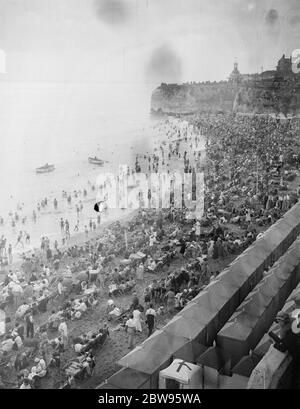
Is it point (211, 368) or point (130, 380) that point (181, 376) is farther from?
point (130, 380)

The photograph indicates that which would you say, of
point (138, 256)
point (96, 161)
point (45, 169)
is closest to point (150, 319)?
point (138, 256)

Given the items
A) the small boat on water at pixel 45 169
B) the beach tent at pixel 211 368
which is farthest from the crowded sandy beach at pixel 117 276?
the small boat on water at pixel 45 169

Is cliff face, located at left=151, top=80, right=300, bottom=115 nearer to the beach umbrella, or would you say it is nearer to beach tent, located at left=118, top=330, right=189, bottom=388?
the beach umbrella

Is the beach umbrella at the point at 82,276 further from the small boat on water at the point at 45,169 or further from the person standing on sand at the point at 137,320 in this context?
the small boat on water at the point at 45,169

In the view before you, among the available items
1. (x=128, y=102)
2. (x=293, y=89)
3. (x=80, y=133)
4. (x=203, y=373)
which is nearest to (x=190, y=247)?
(x=203, y=373)

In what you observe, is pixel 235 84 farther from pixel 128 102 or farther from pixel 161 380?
pixel 161 380
